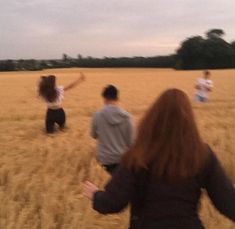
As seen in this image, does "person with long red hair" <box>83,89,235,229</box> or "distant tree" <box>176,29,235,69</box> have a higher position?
"person with long red hair" <box>83,89,235,229</box>

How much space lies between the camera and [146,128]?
2947mm

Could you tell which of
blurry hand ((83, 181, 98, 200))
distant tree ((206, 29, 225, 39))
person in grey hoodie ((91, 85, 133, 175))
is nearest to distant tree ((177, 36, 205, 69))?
distant tree ((206, 29, 225, 39))

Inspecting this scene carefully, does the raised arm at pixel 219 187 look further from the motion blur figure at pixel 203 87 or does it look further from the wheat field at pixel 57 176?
the motion blur figure at pixel 203 87

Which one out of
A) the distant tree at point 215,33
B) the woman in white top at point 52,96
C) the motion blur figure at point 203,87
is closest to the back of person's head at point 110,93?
the woman in white top at point 52,96

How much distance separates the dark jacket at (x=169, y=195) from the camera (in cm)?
292

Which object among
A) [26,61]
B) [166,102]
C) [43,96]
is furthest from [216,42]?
[166,102]

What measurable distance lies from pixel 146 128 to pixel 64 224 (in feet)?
10.1

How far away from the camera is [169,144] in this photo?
290cm

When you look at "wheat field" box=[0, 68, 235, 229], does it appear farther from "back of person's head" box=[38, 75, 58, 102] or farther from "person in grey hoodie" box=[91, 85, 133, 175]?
"back of person's head" box=[38, 75, 58, 102]

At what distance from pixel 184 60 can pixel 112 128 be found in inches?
3351

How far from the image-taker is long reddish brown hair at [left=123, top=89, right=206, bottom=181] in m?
2.88

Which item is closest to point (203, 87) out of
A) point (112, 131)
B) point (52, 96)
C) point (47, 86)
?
point (52, 96)

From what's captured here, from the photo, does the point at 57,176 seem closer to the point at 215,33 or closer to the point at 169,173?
the point at 169,173

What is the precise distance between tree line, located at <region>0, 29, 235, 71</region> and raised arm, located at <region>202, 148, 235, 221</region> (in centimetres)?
8424
